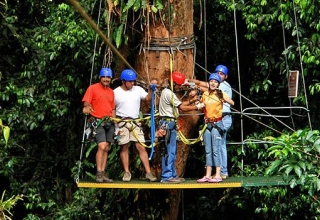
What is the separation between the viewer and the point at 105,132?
5613mm

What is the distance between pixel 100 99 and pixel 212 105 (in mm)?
803

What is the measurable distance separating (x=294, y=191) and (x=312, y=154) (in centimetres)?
336

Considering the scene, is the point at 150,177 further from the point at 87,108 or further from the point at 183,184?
the point at 87,108

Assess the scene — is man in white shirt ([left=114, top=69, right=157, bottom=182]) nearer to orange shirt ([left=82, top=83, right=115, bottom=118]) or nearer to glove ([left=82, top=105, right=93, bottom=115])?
orange shirt ([left=82, top=83, right=115, bottom=118])

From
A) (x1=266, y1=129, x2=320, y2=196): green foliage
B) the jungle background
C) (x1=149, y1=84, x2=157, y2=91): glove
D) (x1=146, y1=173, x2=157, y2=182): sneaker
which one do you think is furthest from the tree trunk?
(x1=266, y1=129, x2=320, y2=196): green foliage

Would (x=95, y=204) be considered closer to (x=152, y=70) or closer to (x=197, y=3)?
(x=152, y=70)

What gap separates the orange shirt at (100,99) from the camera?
558 centimetres

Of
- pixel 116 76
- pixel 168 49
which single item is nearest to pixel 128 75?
pixel 168 49

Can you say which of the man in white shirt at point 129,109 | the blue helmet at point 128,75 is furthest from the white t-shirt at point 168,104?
the blue helmet at point 128,75

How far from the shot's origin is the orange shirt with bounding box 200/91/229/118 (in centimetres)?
553

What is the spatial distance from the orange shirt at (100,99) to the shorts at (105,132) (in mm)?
79

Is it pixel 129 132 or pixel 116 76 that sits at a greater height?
pixel 116 76

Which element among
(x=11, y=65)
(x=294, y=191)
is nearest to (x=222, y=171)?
(x=294, y=191)

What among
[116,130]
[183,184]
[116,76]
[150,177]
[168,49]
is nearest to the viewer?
[183,184]
